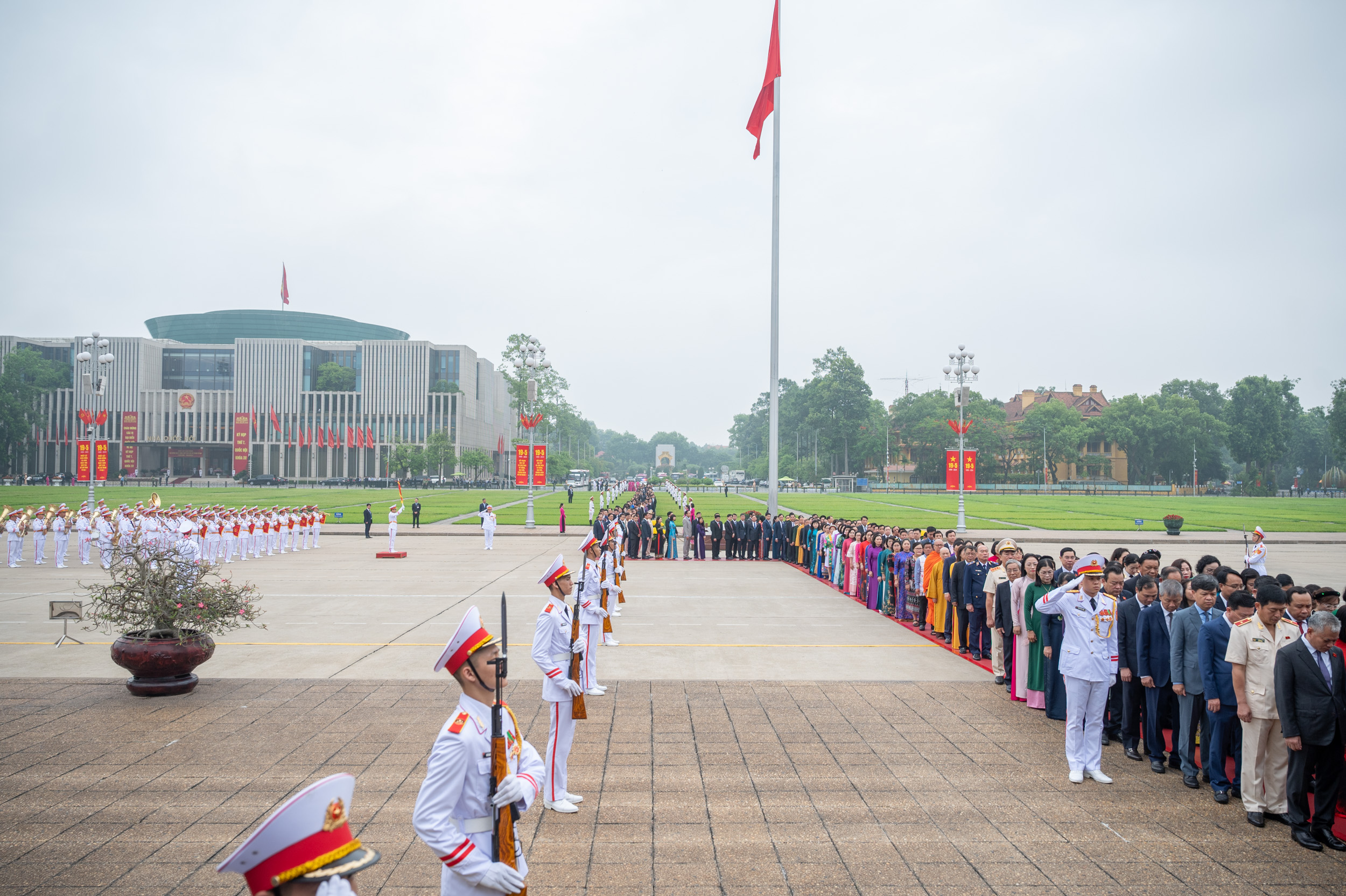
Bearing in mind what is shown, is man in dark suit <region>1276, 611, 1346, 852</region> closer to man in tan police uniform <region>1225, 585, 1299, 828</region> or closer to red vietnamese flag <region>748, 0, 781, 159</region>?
man in tan police uniform <region>1225, 585, 1299, 828</region>

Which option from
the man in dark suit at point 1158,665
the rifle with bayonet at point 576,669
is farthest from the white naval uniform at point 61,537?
the man in dark suit at point 1158,665

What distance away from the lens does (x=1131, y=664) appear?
771cm

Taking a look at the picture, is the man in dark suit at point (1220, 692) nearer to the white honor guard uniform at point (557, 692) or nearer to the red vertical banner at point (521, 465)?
the white honor guard uniform at point (557, 692)

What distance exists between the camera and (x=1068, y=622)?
7.11 meters

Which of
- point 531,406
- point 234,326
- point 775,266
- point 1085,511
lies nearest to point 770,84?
point 775,266

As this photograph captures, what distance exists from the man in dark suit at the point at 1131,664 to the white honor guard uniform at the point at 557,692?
569 cm

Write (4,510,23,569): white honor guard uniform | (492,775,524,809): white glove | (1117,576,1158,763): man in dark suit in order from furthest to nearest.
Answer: (4,510,23,569): white honor guard uniform
(1117,576,1158,763): man in dark suit
(492,775,524,809): white glove

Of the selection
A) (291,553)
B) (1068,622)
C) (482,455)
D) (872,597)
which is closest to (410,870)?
(1068,622)

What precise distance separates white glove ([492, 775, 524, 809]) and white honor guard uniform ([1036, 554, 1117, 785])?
5832 mm

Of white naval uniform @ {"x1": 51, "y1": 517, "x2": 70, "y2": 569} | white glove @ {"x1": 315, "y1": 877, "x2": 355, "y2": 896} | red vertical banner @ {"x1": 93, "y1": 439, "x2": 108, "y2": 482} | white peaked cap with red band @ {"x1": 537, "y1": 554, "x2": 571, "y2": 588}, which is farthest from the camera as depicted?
red vertical banner @ {"x1": 93, "y1": 439, "x2": 108, "y2": 482}

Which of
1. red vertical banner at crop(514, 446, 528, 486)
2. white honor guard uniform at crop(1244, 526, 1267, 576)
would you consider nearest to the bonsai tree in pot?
white honor guard uniform at crop(1244, 526, 1267, 576)

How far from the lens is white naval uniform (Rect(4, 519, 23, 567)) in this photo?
22.8 metres

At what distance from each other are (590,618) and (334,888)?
700 centimetres

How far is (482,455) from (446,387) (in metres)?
11.9
